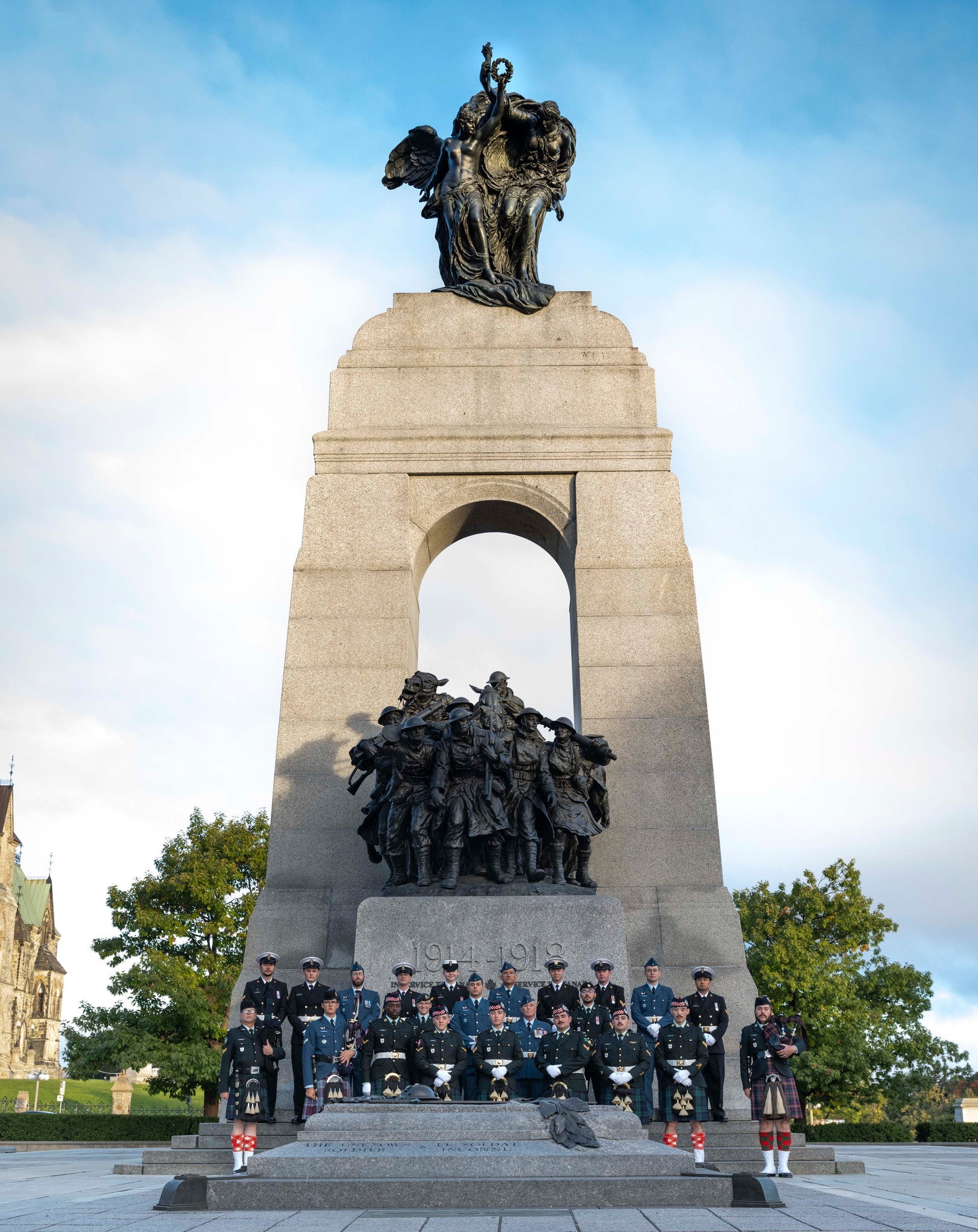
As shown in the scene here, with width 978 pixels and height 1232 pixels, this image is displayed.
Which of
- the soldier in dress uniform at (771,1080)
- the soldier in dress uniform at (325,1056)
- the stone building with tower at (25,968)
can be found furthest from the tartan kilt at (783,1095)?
the stone building with tower at (25,968)

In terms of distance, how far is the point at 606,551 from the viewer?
53.7 ft

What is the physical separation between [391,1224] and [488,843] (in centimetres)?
658

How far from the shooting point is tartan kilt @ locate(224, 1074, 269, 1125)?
9297 millimetres

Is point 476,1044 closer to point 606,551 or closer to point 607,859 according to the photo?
point 607,859

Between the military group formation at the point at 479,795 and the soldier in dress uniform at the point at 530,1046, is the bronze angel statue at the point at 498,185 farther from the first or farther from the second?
the soldier in dress uniform at the point at 530,1046

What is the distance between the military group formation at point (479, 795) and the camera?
12461mm

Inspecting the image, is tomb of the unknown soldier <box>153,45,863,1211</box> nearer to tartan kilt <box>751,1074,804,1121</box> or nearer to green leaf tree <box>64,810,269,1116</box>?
tartan kilt <box>751,1074,804,1121</box>

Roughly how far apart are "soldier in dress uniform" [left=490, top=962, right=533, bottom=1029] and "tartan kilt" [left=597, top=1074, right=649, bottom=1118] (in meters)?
1.00

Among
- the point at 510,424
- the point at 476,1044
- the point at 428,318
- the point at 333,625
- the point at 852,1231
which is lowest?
the point at 852,1231

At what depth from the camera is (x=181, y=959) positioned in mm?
31516

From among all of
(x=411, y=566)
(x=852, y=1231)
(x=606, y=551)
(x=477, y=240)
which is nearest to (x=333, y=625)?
(x=411, y=566)

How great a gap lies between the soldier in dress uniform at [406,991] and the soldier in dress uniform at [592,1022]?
4.78ft

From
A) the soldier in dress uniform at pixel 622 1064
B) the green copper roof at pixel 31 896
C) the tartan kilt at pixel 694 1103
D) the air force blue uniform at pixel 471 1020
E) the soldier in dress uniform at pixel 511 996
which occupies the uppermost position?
the green copper roof at pixel 31 896

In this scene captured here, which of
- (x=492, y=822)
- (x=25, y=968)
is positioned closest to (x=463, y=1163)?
(x=492, y=822)
